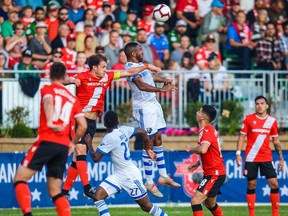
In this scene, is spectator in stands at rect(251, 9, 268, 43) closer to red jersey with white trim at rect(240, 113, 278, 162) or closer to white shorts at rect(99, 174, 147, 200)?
red jersey with white trim at rect(240, 113, 278, 162)

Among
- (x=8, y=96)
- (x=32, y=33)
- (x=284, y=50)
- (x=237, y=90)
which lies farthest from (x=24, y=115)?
(x=284, y=50)

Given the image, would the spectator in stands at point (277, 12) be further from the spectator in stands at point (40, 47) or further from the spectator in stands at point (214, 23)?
the spectator in stands at point (40, 47)

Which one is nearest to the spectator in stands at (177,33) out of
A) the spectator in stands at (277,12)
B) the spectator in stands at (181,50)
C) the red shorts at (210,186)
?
the spectator in stands at (181,50)

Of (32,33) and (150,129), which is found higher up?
(32,33)

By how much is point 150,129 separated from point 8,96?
6306mm

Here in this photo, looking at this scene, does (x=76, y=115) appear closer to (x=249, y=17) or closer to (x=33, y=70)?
(x=33, y=70)

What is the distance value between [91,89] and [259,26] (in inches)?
408

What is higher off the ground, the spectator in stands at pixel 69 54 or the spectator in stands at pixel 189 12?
the spectator in stands at pixel 189 12

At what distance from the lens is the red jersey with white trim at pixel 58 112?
1677 centimetres

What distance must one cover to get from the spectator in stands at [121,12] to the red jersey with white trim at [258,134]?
768cm

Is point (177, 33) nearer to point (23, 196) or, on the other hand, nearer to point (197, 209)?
point (197, 209)

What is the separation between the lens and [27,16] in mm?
27719

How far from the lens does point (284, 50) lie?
28828 millimetres

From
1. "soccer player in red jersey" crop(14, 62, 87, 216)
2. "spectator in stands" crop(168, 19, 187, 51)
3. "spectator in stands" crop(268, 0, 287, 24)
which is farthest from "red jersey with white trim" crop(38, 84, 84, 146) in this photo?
"spectator in stands" crop(268, 0, 287, 24)
